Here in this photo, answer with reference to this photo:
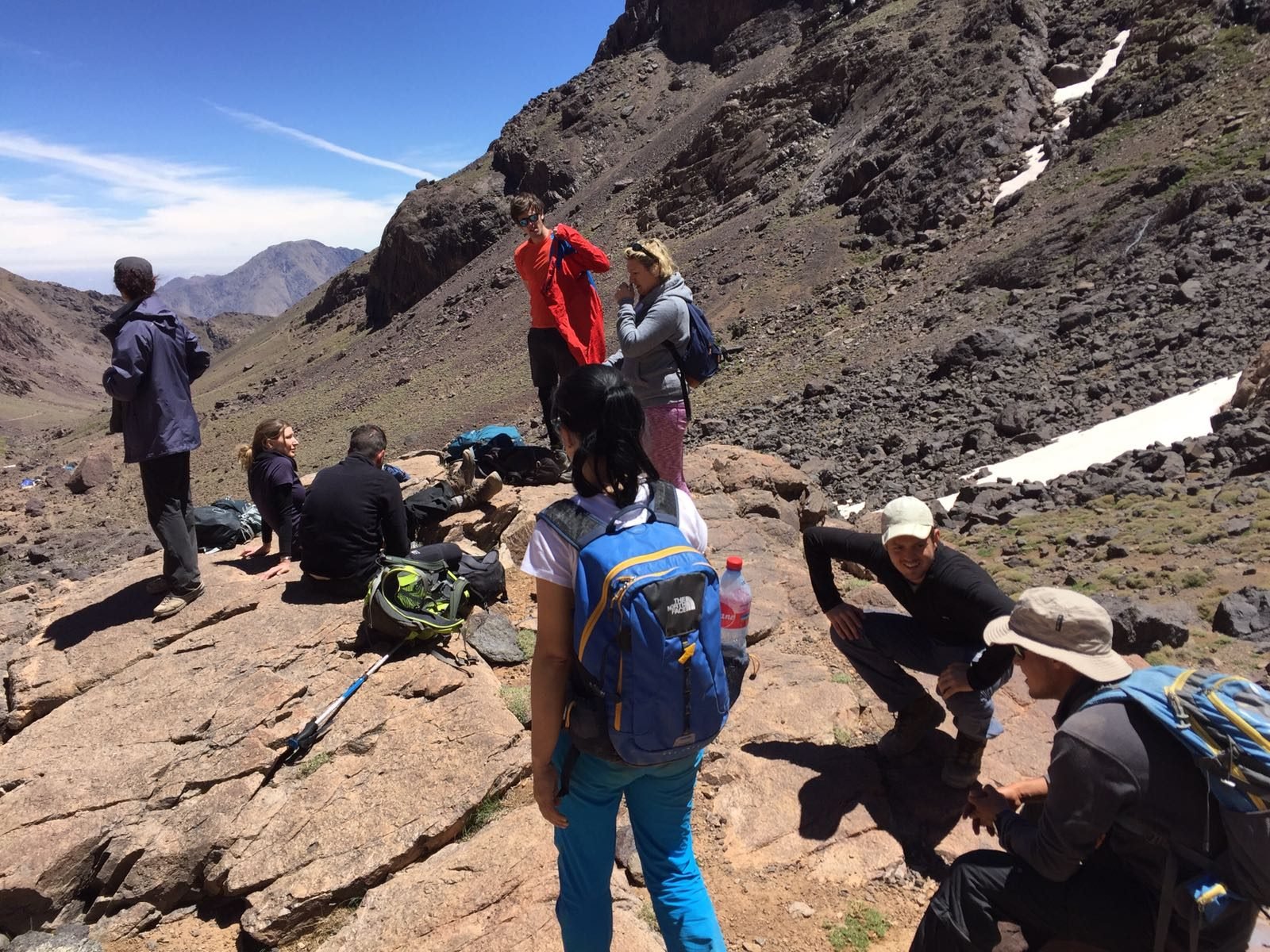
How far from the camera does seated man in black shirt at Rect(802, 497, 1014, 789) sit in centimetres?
344

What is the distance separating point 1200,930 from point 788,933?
1.49 m

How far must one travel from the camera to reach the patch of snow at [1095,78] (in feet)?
98.0

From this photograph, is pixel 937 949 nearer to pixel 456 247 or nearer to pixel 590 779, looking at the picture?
pixel 590 779

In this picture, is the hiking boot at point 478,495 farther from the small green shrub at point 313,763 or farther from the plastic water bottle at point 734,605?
the plastic water bottle at point 734,605

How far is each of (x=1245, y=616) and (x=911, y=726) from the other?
4.44 meters

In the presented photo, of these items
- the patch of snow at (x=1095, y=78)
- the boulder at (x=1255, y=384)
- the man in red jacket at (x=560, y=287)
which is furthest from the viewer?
the patch of snow at (x=1095, y=78)

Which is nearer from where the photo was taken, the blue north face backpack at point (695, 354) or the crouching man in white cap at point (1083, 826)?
the crouching man in white cap at point (1083, 826)

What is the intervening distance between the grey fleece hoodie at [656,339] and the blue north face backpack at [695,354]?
33 mm

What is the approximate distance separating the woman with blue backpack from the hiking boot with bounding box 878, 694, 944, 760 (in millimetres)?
1914

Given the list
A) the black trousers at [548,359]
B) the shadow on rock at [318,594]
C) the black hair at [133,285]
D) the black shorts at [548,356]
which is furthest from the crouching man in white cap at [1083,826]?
the black hair at [133,285]

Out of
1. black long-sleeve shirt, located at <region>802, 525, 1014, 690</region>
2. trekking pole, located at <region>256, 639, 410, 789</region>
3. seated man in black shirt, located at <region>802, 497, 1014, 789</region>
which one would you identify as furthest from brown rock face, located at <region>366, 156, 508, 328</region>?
seated man in black shirt, located at <region>802, 497, 1014, 789</region>

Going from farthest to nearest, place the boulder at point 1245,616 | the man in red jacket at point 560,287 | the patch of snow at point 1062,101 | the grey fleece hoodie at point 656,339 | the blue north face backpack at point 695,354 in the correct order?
the patch of snow at point 1062,101 → the boulder at point 1245,616 → the man in red jacket at point 560,287 → the blue north face backpack at point 695,354 → the grey fleece hoodie at point 656,339

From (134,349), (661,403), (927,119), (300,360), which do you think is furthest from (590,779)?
(300,360)

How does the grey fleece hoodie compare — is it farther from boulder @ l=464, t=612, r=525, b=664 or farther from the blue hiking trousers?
the blue hiking trousers
